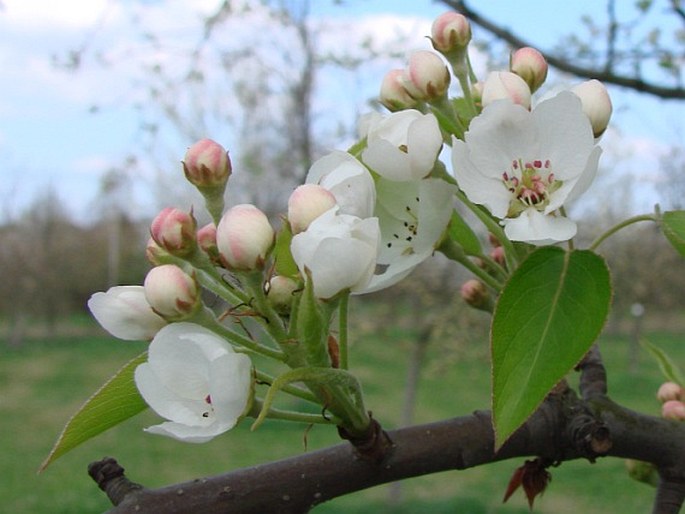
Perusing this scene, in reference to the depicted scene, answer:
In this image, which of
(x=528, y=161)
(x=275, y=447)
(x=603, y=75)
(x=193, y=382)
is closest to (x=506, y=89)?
(x=528, y=161)

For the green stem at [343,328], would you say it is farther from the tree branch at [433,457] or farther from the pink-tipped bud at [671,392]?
the pink-tipped bud at [671,392]

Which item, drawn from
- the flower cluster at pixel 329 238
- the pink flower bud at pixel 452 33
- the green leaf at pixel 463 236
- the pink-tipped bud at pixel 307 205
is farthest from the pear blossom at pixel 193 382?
the pink flower bud at pixel 452 33

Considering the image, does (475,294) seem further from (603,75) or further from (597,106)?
(603,75)

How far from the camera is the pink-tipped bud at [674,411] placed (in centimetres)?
100

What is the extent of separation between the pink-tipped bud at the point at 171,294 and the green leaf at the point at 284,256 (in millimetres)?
118

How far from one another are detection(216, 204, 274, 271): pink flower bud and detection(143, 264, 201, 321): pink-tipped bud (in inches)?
1.4

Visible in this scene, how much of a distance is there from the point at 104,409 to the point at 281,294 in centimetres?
18

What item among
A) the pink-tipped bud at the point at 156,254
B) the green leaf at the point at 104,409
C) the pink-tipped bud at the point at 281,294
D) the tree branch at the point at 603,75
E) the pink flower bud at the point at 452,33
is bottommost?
the tree branch at the point at 603,75

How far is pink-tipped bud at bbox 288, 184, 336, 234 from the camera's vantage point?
654 millimetres

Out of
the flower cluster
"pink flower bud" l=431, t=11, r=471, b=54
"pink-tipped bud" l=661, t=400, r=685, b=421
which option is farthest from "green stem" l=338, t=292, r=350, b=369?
"pink-tipped bud" l=661, t=400, r=685, b=421

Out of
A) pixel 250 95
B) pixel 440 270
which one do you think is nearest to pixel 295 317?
pixel 440 270

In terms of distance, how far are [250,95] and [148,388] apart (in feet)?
34.6

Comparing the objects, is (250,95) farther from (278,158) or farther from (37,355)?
(37,355)

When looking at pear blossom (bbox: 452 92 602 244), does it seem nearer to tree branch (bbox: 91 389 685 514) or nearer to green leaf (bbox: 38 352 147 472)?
tree branch (bbox: 91 389 685 514)
